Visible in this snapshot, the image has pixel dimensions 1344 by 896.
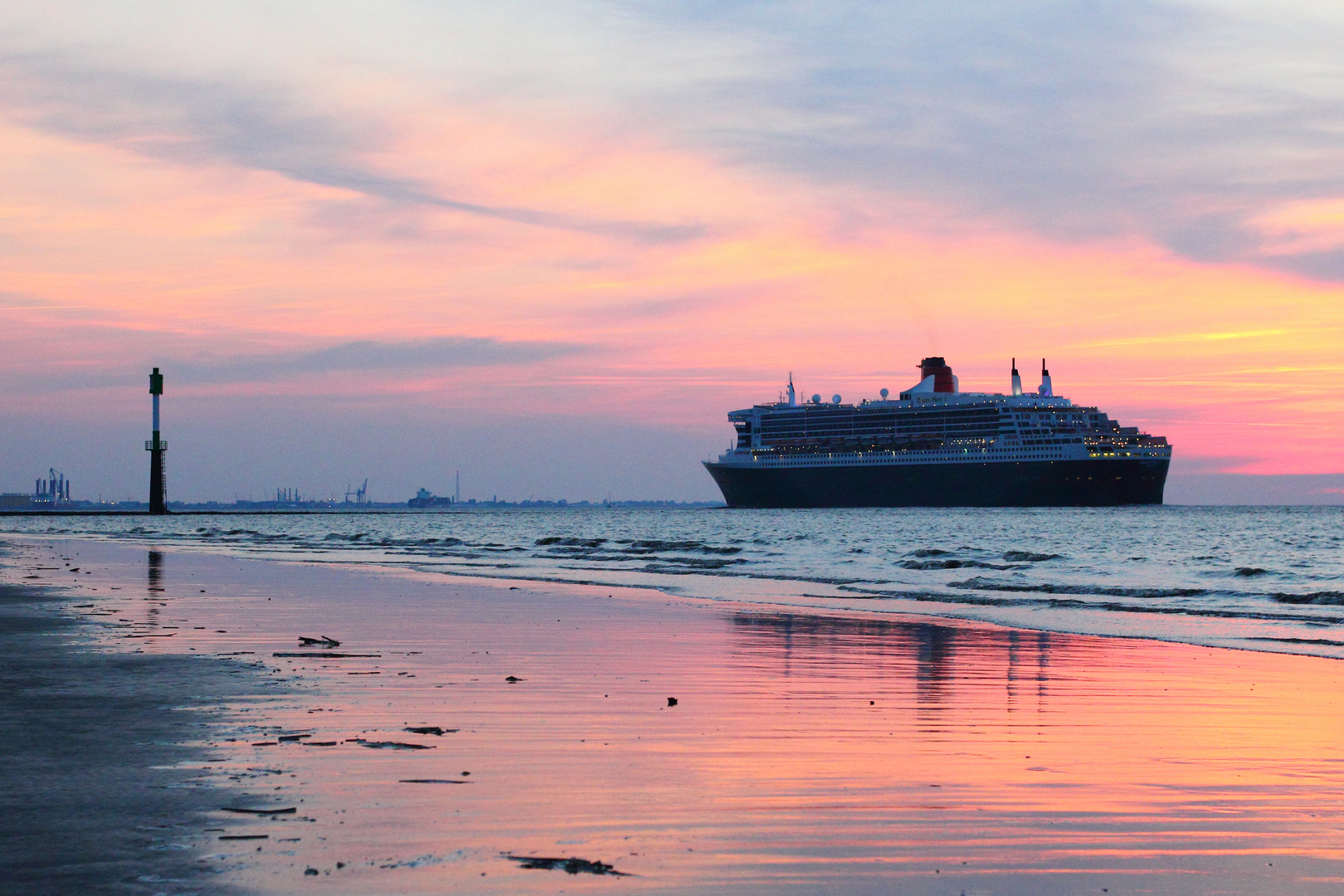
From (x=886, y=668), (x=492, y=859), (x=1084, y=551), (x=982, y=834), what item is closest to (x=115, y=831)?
(x=492, y=859)

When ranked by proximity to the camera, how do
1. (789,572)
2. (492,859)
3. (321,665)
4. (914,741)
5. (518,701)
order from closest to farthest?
(492,859) → (914,741) → (518,701) → (321,665) → (789,572)

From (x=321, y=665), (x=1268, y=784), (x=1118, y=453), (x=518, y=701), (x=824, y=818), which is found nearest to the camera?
(x=824, y=818)

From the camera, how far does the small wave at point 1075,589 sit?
21.9m

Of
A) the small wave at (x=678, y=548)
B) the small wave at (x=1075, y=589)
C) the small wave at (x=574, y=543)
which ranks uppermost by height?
the small wave at (x=1075, y=589)

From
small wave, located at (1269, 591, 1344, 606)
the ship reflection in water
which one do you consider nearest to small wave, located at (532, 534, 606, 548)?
small wave, located at (1269, 591, 1344, 606)

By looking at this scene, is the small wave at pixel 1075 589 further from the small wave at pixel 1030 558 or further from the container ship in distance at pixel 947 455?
the container ship in distance at pixel 947 455

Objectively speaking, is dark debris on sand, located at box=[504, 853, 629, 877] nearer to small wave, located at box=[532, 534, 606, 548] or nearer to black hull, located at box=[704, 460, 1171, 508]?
small wave, located at box=[532, 534, 606, 548]

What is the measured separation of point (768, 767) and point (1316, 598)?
1764 cm

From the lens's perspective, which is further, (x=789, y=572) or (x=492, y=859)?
(x=789, y=572)

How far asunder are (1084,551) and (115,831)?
129 feet

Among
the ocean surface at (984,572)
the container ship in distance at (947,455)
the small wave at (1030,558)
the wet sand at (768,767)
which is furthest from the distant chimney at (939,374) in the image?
the wet sand at (768,767)

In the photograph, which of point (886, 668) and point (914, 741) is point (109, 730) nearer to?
point (914, 741)

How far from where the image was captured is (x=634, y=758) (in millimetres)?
6348

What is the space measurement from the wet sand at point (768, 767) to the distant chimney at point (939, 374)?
14075 cm
